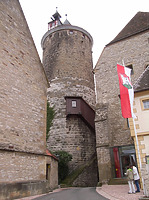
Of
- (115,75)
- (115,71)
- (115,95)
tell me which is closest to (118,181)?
(115,95)

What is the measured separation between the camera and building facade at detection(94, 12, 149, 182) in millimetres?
14320

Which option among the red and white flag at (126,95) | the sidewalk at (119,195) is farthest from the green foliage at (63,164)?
the red and white flag at (126,95)

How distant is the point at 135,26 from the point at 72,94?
8755 mm

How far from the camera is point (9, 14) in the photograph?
10586 mm

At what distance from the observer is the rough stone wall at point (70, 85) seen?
18.2m

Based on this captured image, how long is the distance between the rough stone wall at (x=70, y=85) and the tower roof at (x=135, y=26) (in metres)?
5.20

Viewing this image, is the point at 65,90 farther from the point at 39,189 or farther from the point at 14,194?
the point at 14,194

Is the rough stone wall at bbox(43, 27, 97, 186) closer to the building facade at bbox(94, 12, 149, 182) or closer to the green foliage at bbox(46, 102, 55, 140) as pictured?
the green foliage at bbox(46, 102, 55, 140)

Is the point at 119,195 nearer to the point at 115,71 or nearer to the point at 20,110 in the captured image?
the point at 20,110

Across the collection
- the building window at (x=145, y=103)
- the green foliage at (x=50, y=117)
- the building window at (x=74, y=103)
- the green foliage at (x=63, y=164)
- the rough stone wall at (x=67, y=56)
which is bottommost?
the green foliage at (x=63, y=164)

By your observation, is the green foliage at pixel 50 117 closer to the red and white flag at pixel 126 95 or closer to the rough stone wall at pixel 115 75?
the rough stone wall at pixel 115 75

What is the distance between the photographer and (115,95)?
1639 centimetres

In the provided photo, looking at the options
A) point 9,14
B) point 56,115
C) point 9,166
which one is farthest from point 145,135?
point 56,115

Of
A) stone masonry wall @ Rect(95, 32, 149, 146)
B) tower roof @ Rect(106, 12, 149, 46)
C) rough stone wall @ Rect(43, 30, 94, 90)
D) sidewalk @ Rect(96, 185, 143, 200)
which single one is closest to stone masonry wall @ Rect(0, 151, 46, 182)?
sidewalk @ Rect(96, 185, 143, 200)
